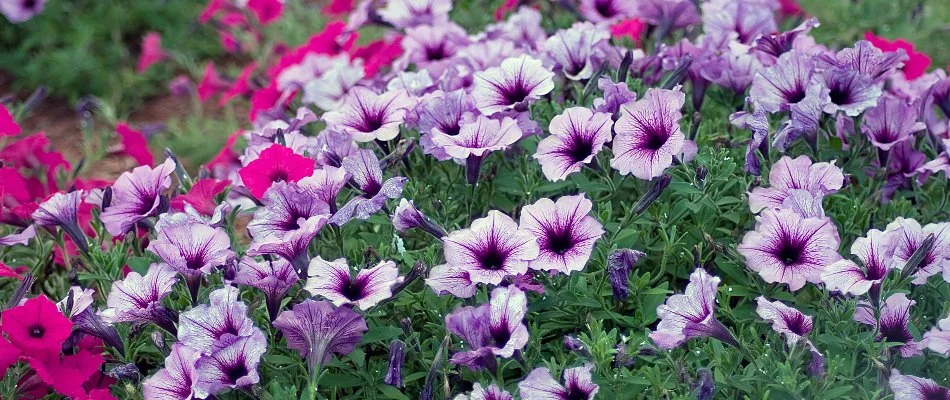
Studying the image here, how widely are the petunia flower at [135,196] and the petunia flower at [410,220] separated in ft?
2.00

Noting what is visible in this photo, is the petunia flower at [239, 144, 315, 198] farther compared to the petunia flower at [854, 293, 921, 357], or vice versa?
the petunia flower at [239, 144, 315, 198]

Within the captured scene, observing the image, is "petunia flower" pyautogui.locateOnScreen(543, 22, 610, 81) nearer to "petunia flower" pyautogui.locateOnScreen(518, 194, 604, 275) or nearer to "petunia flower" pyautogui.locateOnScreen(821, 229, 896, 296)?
"petunia flower" pyautogui.locateOnScreen(518, 194, 604, 275)

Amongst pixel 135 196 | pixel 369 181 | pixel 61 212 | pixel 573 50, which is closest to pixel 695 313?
pixel 369 181

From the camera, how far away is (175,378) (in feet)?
6.39

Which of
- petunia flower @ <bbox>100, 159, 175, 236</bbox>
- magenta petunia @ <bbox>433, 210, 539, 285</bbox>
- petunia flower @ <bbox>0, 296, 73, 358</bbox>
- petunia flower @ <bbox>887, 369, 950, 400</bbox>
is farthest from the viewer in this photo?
petunia flower @ <bbox>100, 159, 175, 236</bbox>

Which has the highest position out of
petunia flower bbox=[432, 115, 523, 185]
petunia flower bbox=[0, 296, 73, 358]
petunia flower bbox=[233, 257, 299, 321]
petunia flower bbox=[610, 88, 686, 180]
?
petunia flower bbox=[610, 88, 686, 180]

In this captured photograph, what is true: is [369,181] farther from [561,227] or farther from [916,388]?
[916,388]

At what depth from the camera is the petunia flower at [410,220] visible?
81.4 inches

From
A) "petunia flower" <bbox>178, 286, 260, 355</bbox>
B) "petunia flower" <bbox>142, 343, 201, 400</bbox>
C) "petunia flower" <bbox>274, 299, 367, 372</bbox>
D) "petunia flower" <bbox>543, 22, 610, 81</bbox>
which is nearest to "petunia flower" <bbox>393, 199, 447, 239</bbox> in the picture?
"petunia flower" <bbox>274, 299, 367, 372</bbox>

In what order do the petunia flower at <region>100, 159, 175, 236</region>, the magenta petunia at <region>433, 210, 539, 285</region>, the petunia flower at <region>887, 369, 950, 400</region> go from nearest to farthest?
the petunia flower at <region>887, 369, 950, 400</region>
the magenta petunia at <region>433, 210, 539, 285</region>
the petunia flower at <region>100, 159, 175, 236</region>

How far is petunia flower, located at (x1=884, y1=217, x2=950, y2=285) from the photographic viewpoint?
2.05 m

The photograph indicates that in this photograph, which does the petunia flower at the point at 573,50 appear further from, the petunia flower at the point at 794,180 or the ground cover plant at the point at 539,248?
the petunia flower at the point at 794,180

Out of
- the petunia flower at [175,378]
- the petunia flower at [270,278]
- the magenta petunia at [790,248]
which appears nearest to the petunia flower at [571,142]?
the magenta petunia at [790,248]

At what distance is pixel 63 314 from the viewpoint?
2.15 meters
